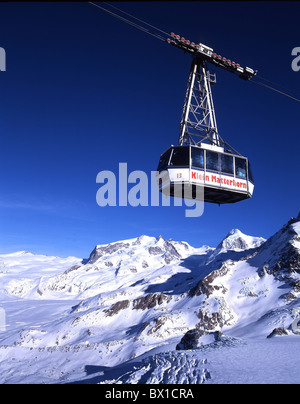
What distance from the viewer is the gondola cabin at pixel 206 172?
2169 centimetres

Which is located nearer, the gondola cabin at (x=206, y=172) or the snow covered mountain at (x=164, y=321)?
the gondola cabin at (x=206, y=172)

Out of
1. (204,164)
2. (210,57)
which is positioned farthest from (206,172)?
(210,57)

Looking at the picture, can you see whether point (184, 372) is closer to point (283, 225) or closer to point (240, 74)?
point (240, 74)

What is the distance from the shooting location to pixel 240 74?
89.6 feet

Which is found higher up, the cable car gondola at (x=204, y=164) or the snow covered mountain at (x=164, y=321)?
the cable car gondola at (x=204, y=164)

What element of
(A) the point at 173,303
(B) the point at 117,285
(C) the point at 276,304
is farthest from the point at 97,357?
(B) the point at 117,285

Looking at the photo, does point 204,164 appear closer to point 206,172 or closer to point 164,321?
point 206,172

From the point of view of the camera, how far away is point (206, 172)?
73.0ft

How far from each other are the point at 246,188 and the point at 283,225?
302 ft

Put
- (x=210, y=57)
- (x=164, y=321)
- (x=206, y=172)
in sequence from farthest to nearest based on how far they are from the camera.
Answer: (x=164, y=321) < (x=210, y=57) < (x=206, y=172)

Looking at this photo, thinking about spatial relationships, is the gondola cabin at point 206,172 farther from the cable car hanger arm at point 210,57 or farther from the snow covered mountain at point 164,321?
the snow covered mountain at point 164,321

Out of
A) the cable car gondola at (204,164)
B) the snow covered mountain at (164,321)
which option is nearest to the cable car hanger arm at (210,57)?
the cable car gondola at (204,164)

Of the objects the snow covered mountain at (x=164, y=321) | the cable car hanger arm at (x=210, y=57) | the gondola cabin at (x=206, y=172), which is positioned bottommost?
the snow covered mountain at (x=164, y=321)
